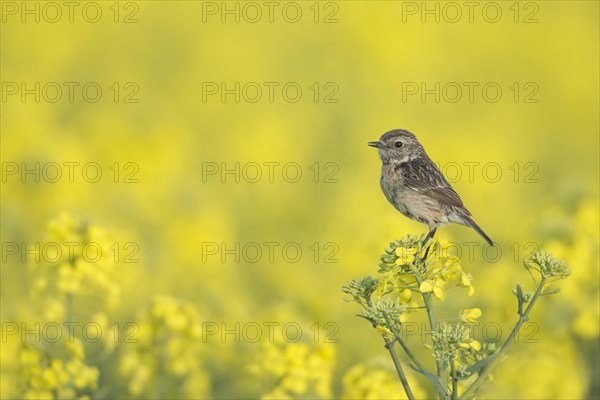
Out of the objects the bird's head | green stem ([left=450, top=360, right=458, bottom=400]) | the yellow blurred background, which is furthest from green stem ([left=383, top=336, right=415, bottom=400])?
the bird's head

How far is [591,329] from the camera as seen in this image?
18.7ft

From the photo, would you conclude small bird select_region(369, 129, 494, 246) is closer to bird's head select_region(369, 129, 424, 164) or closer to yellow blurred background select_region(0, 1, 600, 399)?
bird's head select_region(369, 129, 424, 164)

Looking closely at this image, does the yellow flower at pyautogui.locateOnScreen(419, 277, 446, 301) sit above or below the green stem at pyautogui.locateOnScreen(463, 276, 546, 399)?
above

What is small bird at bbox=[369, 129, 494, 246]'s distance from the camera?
5129 millimetres

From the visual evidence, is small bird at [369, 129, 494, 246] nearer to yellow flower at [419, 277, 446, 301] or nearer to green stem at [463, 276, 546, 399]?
yellow flower at [419, 277, 446, 301]

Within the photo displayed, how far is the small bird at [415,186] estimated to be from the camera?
5129 millimetres

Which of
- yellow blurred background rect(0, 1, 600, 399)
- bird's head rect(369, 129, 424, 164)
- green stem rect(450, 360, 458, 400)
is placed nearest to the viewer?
green stem rect(450, 360, 458, 400)

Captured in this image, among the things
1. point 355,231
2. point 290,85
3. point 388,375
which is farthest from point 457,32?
point 388,375

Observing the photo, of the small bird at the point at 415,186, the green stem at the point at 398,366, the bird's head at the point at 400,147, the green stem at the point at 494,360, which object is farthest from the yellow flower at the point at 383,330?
the bird's head at the point at 400,147

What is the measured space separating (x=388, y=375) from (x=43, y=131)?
725 centimetres

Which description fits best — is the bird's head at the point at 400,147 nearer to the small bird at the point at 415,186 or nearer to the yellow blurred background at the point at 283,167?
the small bird at the point at 415,186

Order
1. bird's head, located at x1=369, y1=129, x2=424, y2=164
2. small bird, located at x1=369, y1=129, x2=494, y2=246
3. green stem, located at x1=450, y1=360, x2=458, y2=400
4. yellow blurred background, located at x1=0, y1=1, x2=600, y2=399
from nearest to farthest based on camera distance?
green stem, located at x1=450, y1=360, x2=458, y2=400 → small bird, located at x1=369, y1=129, x2=494, y2=246 → bird's head, located at x1=369, y1=129, x2=424, y2=164 → yellow blurred background, located at x1=0, y1=1, x2=600, y2=399

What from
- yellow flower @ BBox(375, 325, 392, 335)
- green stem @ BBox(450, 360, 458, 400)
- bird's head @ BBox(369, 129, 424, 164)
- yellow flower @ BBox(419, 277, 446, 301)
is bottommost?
green stem @ BBox(450, 360, 458, 400)

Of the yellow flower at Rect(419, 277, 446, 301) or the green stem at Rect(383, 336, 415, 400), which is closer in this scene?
the green stem at Rect(383, 336, 415, 400)
